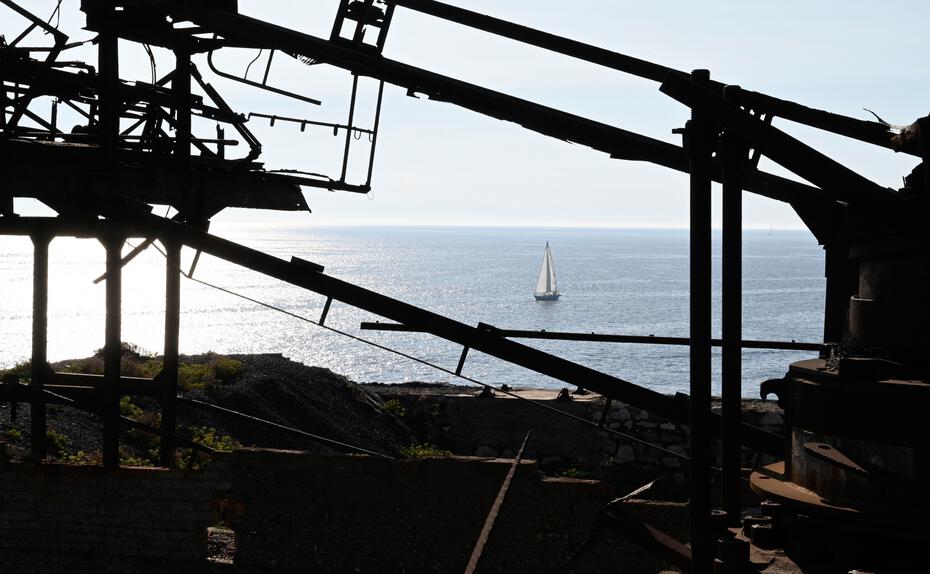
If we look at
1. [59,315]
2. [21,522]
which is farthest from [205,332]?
[21,522]

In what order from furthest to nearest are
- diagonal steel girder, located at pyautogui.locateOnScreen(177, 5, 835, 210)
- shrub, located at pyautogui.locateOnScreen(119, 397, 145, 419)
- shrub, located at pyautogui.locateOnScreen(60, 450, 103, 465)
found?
shrub, located at pyautogui.locateOnScreen(119, 397, 145, 419) < shrub, located at pyautogui.locateOnScreen(60, 450, 103, 465) < diagonal steel girder, located at pyautogui.locateOnScreen(177, 5, 835, 210)

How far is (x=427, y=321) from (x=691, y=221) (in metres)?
4.26

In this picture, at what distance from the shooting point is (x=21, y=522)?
36.8ft

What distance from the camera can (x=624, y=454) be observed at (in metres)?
22.8

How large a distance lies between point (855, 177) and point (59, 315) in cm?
10538

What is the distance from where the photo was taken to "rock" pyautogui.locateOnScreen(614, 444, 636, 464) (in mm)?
22734

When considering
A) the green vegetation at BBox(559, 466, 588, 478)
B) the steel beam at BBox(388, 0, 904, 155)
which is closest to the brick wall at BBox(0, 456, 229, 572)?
the steel beam at BBox(388, 0, 904, 155)

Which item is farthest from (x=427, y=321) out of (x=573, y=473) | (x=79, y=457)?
(x=573, y=473)

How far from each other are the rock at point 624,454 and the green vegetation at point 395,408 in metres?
4.94

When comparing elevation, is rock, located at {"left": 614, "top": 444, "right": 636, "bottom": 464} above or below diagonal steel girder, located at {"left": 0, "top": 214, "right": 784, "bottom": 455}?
below

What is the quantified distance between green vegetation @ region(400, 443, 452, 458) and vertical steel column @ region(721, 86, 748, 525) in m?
13.1

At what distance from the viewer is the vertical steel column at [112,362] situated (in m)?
11.2

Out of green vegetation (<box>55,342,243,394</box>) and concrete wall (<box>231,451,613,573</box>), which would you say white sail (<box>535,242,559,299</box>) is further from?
concrete wall (<box>231,451,613,573</box>)

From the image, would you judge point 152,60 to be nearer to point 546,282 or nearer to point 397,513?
point 397,513
